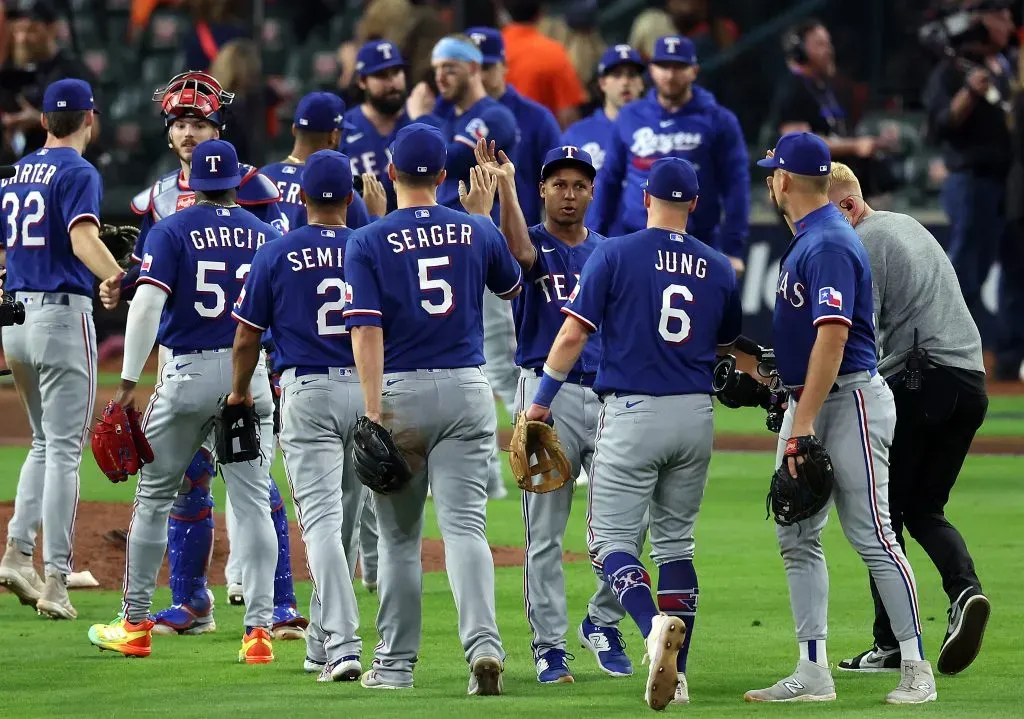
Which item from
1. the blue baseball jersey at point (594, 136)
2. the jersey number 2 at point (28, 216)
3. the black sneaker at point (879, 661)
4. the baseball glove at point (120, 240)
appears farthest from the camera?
the blue baseball jersey at point (594, 136)

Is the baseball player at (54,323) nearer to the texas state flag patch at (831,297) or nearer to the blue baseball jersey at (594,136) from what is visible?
the texas state flag patch at (831,297)

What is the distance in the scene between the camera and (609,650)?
295 inches

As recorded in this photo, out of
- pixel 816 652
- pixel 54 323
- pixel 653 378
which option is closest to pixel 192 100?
pixel 54 323

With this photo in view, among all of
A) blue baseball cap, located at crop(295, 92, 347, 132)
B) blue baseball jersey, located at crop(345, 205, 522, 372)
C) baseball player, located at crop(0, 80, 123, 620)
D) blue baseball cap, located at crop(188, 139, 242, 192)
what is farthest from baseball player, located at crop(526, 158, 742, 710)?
baseball player, located at crop(0, 80, 123, 620)

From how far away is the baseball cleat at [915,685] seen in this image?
22.0 ft

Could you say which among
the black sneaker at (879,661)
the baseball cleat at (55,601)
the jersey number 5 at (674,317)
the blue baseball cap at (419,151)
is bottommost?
the baseball cleat at (55,601)

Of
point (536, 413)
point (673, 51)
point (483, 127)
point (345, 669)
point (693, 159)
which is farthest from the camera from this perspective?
point (693, 159)

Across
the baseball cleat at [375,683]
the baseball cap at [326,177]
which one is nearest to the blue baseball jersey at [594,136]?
the baseball cap at [326,177]

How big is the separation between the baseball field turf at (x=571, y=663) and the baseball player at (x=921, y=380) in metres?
0.37

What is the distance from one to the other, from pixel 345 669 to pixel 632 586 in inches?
46.6

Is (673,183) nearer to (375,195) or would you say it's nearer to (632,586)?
(632,586)

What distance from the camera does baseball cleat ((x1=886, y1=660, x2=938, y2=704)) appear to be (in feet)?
22.0

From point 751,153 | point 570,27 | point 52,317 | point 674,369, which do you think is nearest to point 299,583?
point 52,317

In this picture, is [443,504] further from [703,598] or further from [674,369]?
[703,598]
